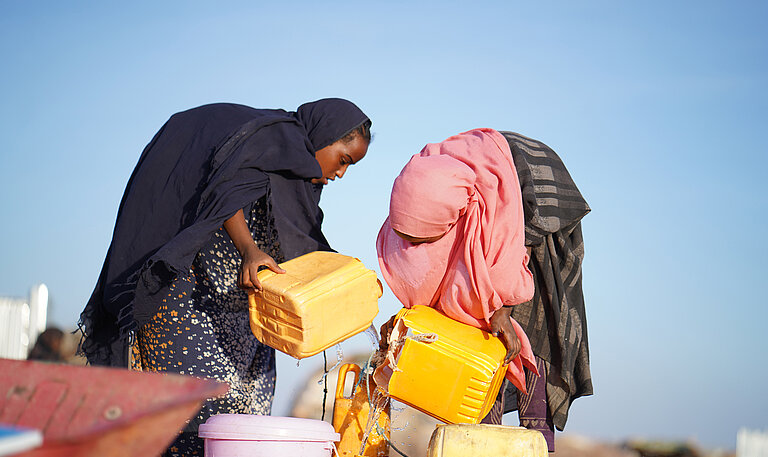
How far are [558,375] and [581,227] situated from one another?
2.46 feet

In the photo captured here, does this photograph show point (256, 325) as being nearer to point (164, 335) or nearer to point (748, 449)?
point (164, 335)

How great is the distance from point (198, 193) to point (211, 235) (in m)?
0.26

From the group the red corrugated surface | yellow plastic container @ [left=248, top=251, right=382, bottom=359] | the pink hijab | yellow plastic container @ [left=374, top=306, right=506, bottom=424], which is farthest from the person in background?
the red corrugated surface

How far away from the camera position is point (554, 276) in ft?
11.6

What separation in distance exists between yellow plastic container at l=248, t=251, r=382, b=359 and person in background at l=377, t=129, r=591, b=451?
271 millimetres

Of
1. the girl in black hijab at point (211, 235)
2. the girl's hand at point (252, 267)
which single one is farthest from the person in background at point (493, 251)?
the girl's hand at point (252, 267)

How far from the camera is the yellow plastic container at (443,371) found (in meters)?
2.99

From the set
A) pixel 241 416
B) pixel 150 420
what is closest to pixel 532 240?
pixel 241 416

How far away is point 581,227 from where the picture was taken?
3725 mm

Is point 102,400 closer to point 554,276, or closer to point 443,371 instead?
point 443,371

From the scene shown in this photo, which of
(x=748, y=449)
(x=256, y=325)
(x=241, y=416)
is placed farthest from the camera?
(x=748, y=449)

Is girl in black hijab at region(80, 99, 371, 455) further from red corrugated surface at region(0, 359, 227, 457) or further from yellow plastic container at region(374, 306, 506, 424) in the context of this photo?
red corrugated surface at region(0, 359, 227, 457)

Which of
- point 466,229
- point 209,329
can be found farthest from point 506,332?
point 209,329

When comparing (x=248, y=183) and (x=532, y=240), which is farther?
(x=532, y=240)
